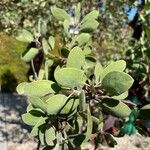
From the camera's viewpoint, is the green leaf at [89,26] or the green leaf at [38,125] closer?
the green leaf at [38,125]

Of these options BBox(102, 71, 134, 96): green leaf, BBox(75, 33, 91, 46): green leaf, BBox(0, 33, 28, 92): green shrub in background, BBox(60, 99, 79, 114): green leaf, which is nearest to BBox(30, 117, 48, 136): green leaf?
BBox(60, 99, 79, 114): green leaf

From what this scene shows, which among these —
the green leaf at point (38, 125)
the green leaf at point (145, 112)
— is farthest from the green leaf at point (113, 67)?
the green leaf at point (38, 125)

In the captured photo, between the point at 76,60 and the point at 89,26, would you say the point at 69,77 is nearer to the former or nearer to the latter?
the point at 76,60

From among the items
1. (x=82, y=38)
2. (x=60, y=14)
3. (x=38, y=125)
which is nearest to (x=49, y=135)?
(x=38, y=125)

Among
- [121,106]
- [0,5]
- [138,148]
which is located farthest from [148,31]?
[138,148]

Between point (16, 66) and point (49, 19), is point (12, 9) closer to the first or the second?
point (49, 19)

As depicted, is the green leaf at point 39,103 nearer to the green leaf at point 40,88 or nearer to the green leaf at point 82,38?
the green leaf at point 40,88

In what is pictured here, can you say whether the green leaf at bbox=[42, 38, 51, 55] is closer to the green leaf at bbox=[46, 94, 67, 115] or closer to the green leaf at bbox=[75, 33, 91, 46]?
the green leaf at bbox=[75, 33, 91, 46]
